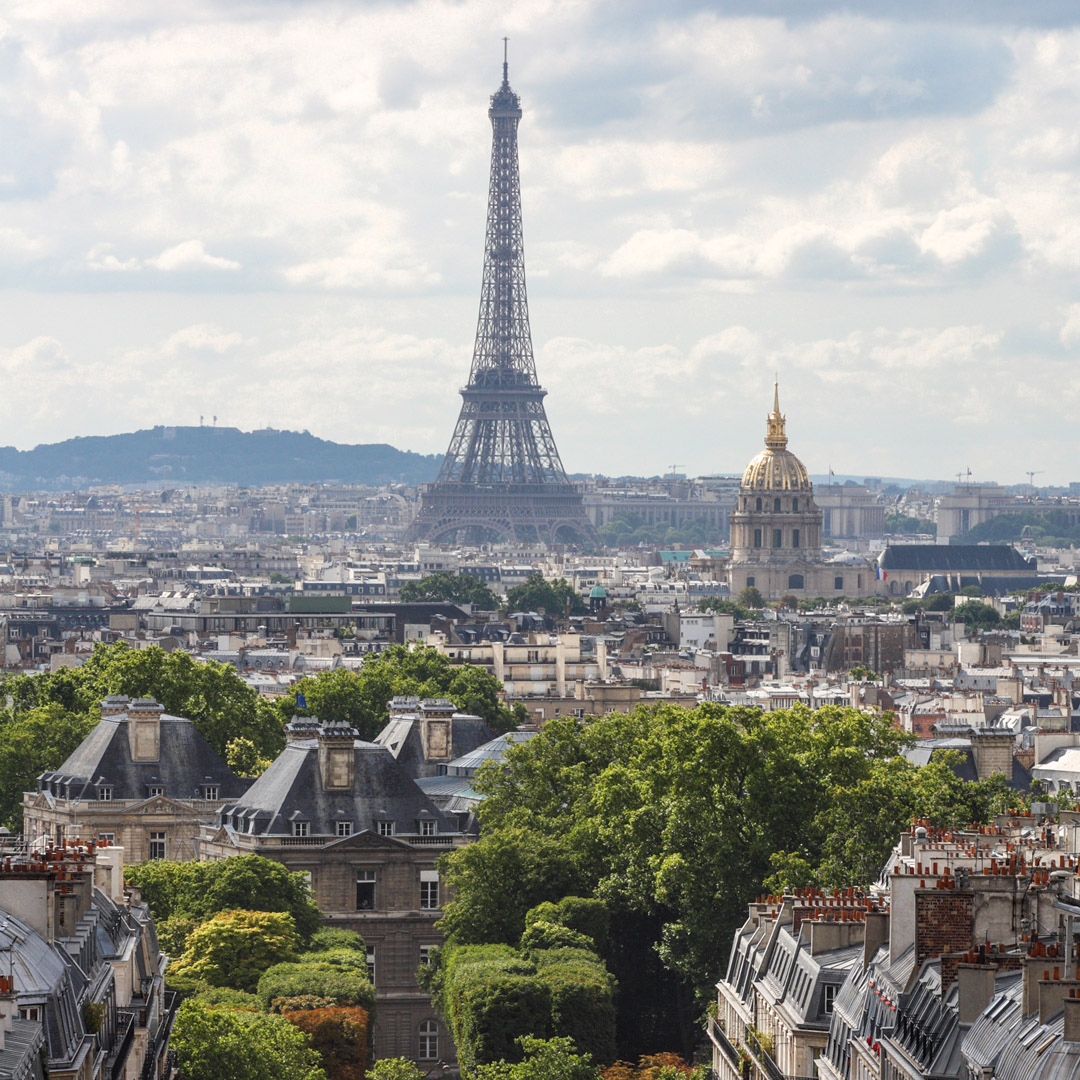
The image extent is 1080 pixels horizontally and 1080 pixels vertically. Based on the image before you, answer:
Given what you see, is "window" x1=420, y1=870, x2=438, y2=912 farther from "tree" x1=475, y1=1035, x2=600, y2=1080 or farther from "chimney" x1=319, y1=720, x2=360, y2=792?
"tree" x1=475, y1=1035, x2=600, y2=1080

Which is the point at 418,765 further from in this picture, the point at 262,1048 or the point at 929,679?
the point at 929,679

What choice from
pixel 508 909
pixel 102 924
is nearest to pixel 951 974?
pixel 102 924

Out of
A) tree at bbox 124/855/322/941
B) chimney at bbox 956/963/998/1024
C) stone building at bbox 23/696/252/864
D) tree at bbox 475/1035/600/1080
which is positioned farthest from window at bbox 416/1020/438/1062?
chimney at bbox 956/963/998/1024

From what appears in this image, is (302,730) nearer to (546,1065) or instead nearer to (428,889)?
(428,889)

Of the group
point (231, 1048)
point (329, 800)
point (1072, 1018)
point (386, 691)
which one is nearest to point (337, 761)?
point (329, 800)

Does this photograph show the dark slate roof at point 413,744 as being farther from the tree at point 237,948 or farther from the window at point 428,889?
the tree at point 237,948

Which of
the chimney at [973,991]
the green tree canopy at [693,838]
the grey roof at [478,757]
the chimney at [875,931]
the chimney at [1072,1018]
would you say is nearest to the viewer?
the chimney at [1072,1018]

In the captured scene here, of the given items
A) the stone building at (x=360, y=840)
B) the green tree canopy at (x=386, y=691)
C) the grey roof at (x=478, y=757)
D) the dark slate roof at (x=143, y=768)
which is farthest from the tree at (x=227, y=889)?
the green tree canopy at (x=386, y=691)
